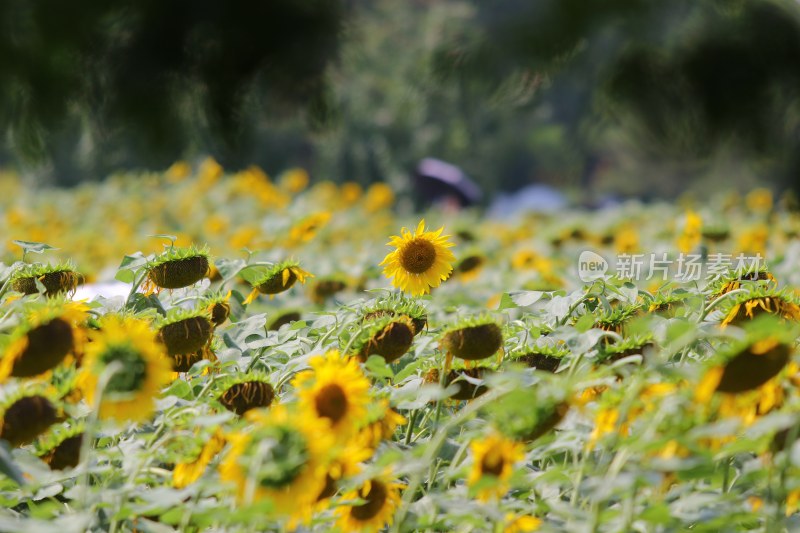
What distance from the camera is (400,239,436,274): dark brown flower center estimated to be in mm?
1978

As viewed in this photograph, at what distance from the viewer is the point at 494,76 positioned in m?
2.14

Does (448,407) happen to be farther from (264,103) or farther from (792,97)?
(792,97)

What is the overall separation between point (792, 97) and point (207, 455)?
6.90ft

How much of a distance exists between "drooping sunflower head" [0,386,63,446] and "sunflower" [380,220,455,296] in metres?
0.82

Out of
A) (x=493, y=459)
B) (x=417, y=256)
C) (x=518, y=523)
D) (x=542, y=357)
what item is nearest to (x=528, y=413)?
(x=493, y=459)

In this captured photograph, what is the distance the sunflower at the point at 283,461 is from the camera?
109 centimetres

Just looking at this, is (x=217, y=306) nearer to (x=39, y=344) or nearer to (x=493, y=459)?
(x=39, y=344)

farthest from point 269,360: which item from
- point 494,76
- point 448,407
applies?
point 494,76

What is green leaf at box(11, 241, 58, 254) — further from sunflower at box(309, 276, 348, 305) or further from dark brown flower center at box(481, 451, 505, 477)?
sunflower at box(309, 276, 348, 305)

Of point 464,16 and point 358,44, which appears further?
point 464,16

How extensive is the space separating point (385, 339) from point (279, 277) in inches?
17.9

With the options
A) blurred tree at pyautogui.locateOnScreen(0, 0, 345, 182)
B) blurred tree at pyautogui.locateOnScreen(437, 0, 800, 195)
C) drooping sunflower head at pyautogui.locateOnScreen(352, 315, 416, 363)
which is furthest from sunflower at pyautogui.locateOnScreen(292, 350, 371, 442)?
blurred tree at pyautogui.locateOnScreen(437, 0, 800, 195)

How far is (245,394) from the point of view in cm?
144

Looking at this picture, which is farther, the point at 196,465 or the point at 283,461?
the point at 196,465
